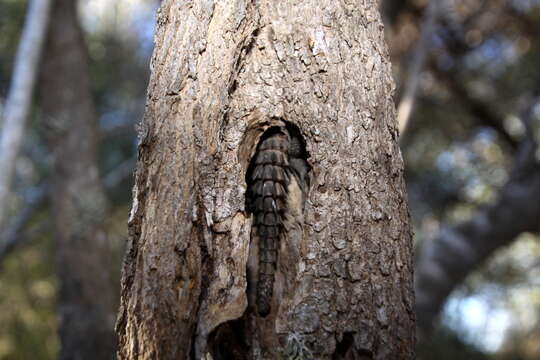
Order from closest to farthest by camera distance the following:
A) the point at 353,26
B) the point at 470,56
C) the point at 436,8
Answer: the point at 353,26 < the point at 436,8 < the point at 470,56

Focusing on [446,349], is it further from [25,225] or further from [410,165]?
[25,225]

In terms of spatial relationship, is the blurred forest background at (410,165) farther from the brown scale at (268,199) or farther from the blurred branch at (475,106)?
the brown scale at (268,199)

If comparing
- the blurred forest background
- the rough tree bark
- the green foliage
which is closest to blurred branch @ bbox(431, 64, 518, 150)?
the blurred forest background

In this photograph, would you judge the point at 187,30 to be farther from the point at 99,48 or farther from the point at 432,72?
the point at 99,48

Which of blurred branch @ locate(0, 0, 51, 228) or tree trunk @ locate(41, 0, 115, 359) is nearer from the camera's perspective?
blurred branch @ locate(0, 0, 51, 228)

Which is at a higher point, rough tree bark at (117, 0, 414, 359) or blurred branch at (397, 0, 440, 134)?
blurred branch at (397, 0, 440, 134)

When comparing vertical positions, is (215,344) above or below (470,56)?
below

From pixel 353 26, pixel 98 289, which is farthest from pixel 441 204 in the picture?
pixel 353 26

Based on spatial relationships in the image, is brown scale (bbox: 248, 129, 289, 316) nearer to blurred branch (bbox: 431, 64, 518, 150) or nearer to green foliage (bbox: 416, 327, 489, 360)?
green foliage (bbox: 416, 327, 489, 360)
